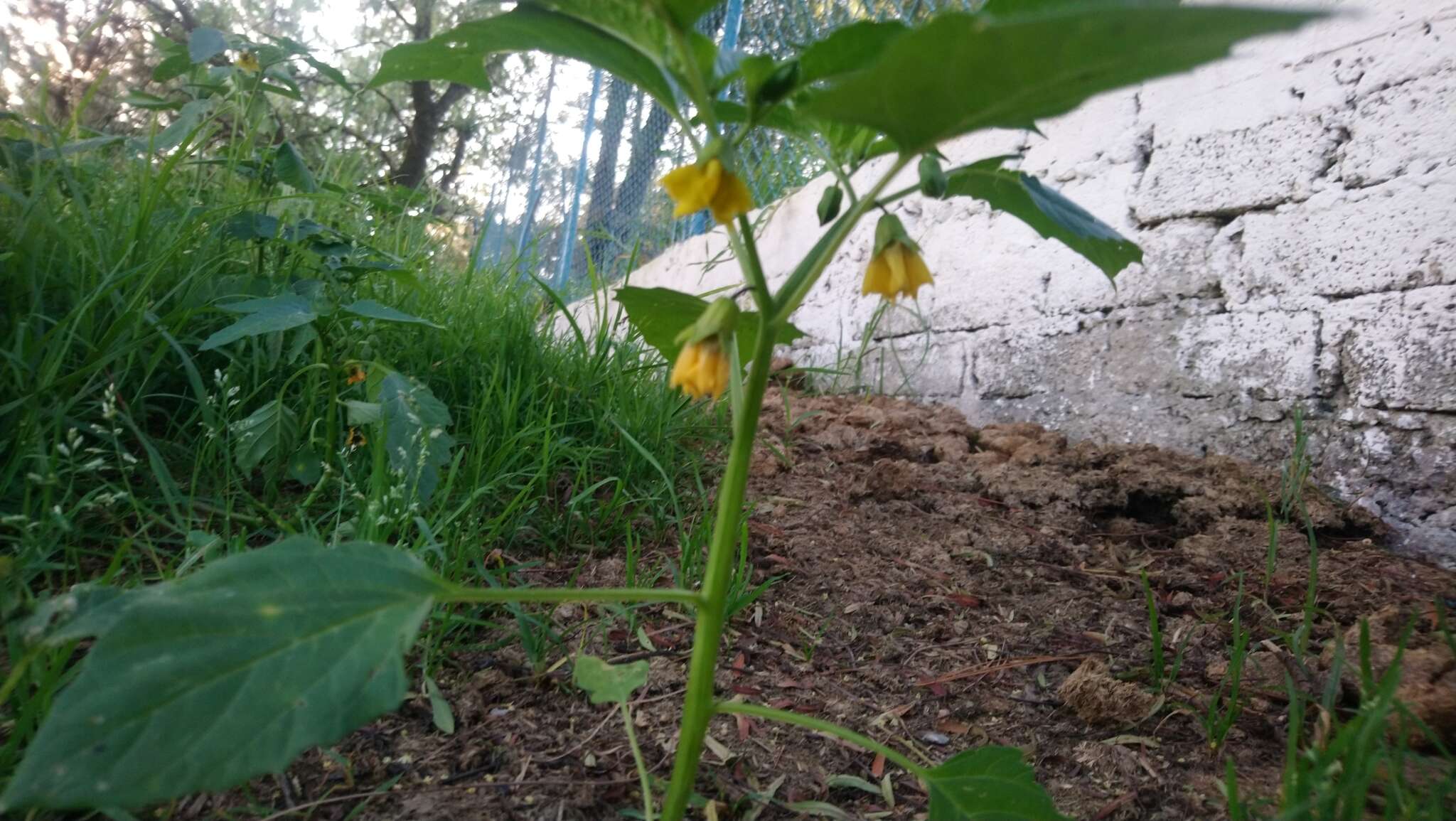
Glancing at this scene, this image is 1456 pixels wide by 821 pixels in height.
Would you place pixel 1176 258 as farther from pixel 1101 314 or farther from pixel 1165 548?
pixel 1165 548

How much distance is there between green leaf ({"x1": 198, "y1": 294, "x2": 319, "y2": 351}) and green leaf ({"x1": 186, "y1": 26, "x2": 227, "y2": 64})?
0.64 m

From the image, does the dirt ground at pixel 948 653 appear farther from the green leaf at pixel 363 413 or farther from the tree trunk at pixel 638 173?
the tree trunk at pixel 638 173

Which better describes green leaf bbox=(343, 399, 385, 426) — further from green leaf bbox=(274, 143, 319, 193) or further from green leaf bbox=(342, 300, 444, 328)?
green leaf bbox=(274, 143, 319, 193)

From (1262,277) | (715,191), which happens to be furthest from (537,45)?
(1262,277)

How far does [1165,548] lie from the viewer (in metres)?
1.82

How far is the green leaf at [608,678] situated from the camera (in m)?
0.90

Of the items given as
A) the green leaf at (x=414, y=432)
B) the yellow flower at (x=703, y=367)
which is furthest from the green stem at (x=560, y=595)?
the green leaf at (x=414, y=432)

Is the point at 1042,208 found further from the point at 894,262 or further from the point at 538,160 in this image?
the point at 538,160

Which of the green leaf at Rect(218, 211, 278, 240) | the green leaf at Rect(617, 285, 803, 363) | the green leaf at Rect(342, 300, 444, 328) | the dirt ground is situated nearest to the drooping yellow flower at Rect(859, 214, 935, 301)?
the green leaf at Rect(617, 285, 803, 363)

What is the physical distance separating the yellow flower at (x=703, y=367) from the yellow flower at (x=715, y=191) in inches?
4.5

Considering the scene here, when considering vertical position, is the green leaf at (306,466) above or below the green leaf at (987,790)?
above

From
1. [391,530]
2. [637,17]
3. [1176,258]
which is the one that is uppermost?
[1176,258]

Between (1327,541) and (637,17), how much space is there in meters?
1.78


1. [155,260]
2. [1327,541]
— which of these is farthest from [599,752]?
[1327,541]
